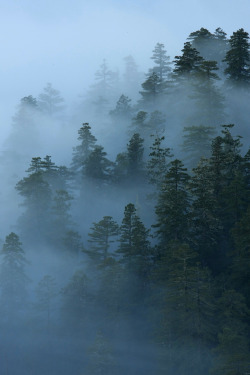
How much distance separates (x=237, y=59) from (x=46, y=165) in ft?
103

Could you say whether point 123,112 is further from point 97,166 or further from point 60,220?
point 60,220

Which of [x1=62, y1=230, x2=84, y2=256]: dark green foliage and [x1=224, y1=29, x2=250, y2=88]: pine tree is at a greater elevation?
[x1=224, y1=29, x2=250, y2=88]: pine tree

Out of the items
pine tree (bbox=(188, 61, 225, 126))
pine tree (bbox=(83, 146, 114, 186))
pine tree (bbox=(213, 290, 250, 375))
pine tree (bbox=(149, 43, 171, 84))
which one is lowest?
pine tree (bbox=(213, 290, 250, 375))

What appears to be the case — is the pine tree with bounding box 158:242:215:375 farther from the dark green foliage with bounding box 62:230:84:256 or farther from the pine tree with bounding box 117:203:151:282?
the dark green foliage with bounding box 62:230:84:256

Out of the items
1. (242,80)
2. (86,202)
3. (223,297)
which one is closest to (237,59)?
(242,80)

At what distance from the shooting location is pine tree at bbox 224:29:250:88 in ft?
192

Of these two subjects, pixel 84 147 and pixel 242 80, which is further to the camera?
pixel 242 80

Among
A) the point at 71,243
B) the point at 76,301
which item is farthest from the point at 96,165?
the point at 76,301

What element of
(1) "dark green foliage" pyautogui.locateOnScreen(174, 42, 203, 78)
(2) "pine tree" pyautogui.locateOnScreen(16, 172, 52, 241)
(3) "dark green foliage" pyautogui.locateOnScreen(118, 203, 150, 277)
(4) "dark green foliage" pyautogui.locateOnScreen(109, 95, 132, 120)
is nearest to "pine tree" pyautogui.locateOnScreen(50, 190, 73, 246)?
(2) "pine tree" pyautogui.locateOnScreen(16, 172, 52, 241)

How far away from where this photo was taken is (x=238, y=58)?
196 feet

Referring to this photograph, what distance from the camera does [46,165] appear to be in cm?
5316

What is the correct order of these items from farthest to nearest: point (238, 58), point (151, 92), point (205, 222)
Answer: point (151, 92) < point (238, 58) < point (205, 222)

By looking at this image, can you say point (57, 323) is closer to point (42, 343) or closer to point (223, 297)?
point (42, 343)

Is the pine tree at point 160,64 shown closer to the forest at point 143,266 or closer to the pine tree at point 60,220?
the forest at point 143,266
